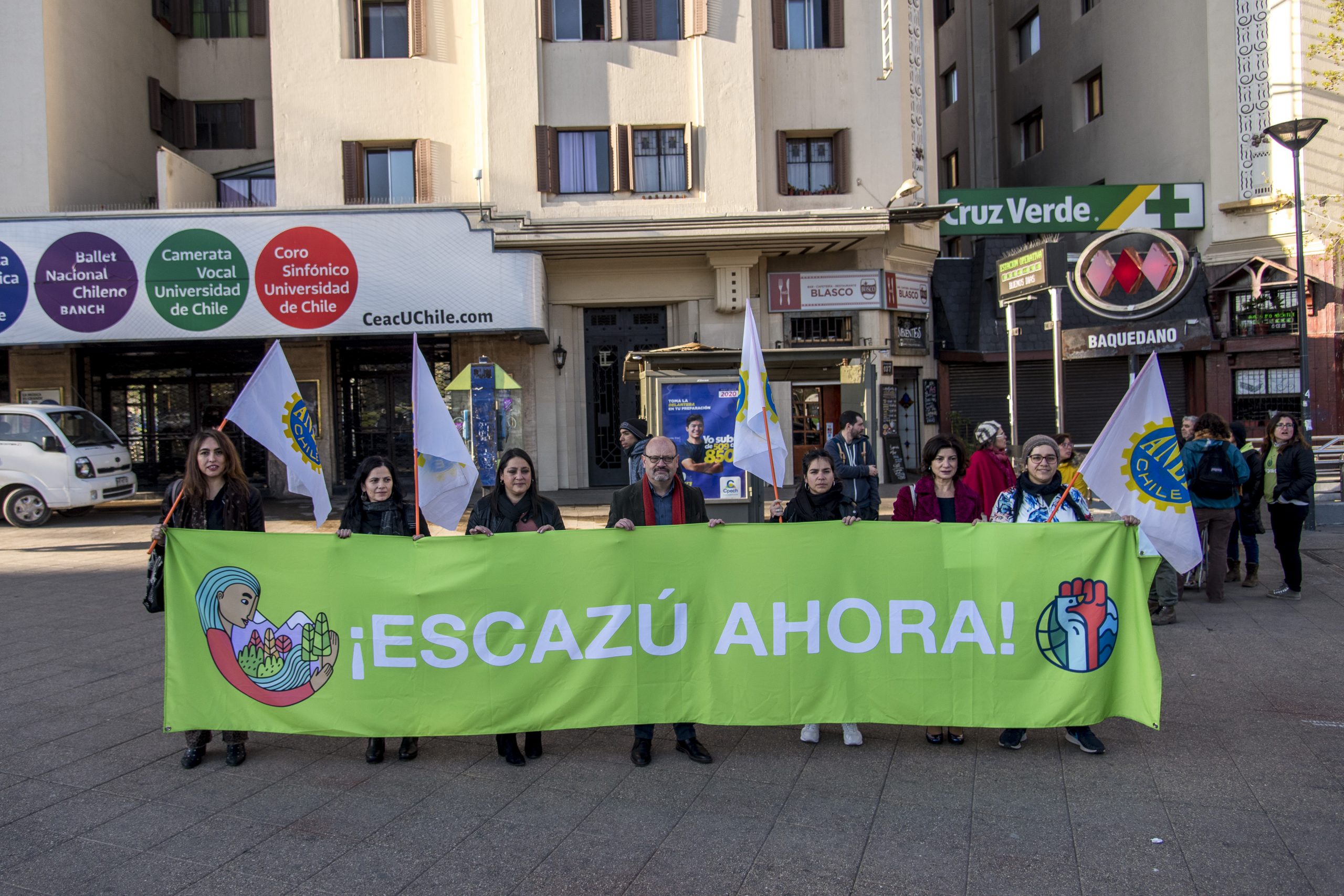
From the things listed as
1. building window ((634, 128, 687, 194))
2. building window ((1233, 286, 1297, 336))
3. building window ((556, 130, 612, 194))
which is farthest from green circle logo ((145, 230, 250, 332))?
Answer: building window ((1233, 286, 1297, 336))

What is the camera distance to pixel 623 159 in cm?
1923

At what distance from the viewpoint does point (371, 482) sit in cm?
546

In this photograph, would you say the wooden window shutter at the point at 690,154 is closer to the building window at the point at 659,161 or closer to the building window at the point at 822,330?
the building window at the point at 659,161

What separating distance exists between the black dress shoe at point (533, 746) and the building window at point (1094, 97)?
85.5 ft

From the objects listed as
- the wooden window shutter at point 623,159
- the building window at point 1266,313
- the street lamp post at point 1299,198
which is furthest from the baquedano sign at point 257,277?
the building window at point 1266,313

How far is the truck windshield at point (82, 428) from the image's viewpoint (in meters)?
15.7

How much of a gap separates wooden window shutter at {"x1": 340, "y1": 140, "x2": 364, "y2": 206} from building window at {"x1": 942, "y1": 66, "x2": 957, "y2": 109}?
20.1 metres

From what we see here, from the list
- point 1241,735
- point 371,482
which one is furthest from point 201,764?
point 1241,735

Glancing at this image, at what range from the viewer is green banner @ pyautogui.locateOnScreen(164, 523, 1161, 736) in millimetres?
5062

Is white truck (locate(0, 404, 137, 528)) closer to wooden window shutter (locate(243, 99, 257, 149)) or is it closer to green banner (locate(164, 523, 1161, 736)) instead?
wooden window shutter (locate(243, 99, 257, 149))

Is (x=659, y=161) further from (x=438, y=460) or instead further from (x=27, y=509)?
(x=438, y=460)

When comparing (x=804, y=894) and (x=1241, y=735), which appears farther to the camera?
(x=1241, y=735)

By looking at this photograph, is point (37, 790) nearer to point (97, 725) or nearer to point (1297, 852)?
point (97, 725)

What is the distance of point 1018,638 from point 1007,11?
97.7 feet
